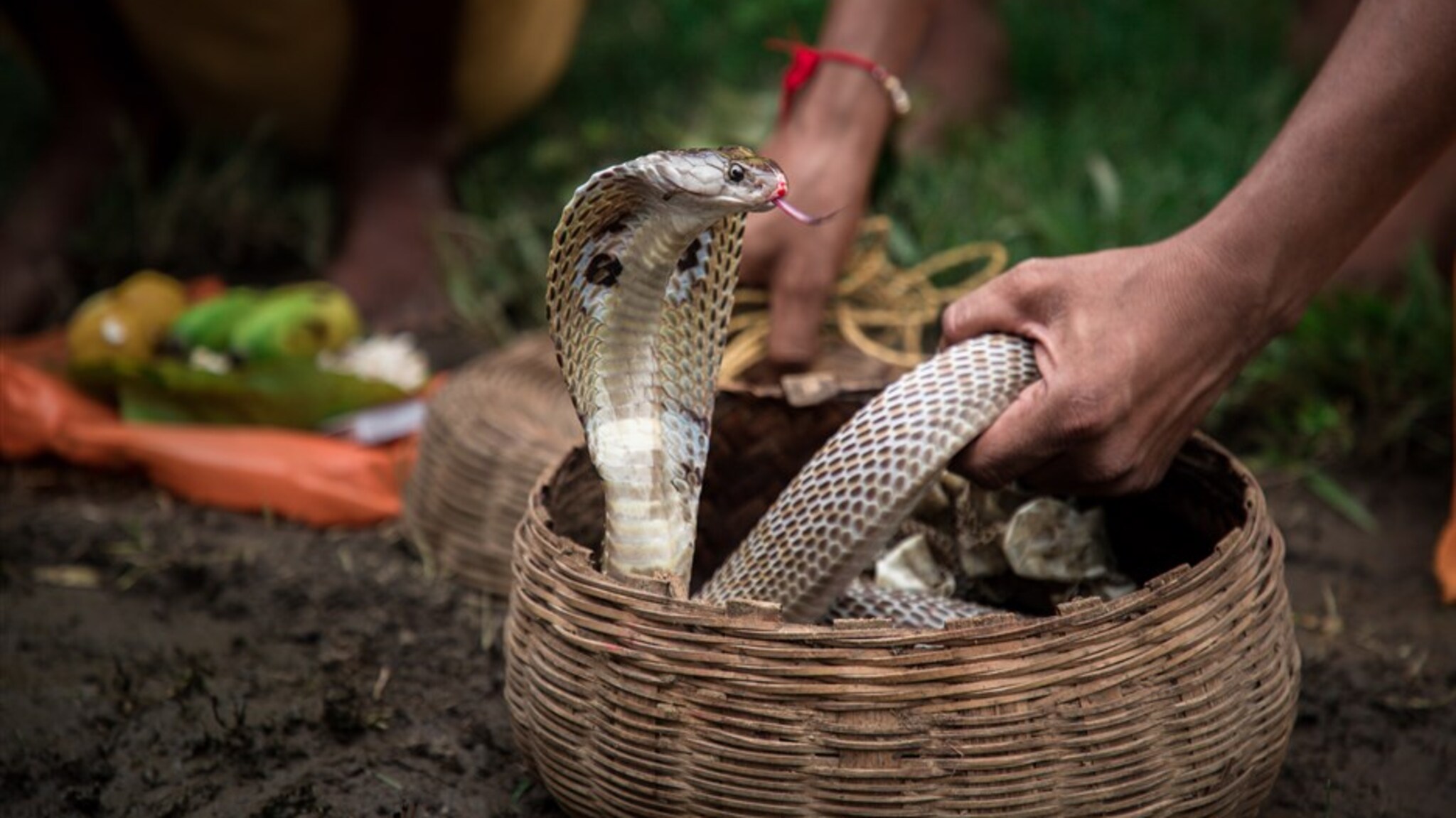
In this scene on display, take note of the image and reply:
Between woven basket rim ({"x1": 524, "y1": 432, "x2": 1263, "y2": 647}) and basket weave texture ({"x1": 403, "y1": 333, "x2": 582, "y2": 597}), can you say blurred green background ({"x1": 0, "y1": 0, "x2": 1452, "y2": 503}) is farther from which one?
woven basket rim ({"x1": 524, "y1": 432, "x2": 1263, "y2": 647})

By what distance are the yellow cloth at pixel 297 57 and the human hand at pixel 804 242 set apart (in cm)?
193

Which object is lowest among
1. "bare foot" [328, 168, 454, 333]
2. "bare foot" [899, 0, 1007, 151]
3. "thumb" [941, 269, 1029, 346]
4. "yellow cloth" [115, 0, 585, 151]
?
"bare foot" [328, 168, 454, 333]

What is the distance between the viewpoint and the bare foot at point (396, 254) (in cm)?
408

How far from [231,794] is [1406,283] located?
8.73 feet

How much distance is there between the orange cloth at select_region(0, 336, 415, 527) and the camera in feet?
10.0

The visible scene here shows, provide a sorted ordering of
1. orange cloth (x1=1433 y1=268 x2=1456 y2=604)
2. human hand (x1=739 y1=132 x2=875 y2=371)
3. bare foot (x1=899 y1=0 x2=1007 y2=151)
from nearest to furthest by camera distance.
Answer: orange cloth (x1=1433 y1=268 x2=1456 y2=604), human hand (x1=739 y1=132 x2=875 y2=371), bare foot (x1=899 y1=0 x2=1007 y2=151)

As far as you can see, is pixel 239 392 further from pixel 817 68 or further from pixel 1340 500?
pixel 1340 500

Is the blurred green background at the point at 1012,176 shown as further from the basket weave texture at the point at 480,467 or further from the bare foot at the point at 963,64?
the basket weave texture at the point at 480,467

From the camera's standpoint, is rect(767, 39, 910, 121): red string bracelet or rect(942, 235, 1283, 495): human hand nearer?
rect(942, 235, 1283, 495): human hand

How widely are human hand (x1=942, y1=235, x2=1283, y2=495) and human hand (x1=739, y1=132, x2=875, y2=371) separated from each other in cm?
86

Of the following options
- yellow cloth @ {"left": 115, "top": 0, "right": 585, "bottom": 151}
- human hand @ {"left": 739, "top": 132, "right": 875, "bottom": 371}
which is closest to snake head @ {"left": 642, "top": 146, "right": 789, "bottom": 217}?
human hand @ {"left": 739, "top": 132, "right": 875, "bottom": 371}

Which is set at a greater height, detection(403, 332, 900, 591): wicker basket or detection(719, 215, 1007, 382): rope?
detection(719, 215, 1007, 382): rope

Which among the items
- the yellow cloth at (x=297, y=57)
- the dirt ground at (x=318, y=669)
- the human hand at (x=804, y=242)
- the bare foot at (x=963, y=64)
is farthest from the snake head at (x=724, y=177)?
the bare foot at (x=963, y=64)

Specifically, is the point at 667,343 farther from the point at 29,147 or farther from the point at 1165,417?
the point at 29,147
